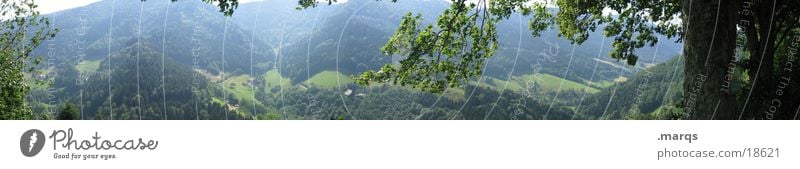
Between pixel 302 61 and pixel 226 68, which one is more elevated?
pixel 302 61

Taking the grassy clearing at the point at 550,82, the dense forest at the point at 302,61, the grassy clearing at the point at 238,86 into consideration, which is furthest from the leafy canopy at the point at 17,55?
the grassy clearing at the point at 550,82

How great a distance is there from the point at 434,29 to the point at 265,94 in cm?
536

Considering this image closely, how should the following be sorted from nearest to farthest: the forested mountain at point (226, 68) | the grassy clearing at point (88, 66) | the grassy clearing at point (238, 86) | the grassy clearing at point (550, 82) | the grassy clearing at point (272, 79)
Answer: the forested mountain at point (226, 68)
the grassy clearing at point (238, 86)
the grassy clearing at point (88, 66)
the grassy clearing at point (272, 79)
the grassy clearing at point (550, 82)

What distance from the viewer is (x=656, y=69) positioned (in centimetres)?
2675

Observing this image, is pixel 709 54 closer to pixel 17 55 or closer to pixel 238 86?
pixel 238 86

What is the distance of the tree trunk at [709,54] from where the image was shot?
29.1 feet

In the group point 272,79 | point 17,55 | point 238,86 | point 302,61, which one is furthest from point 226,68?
point 17,55

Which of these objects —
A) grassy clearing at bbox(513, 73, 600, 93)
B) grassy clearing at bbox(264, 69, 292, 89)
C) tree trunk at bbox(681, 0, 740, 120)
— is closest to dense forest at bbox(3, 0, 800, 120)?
grassy clearing at bbox(264, 69, 292, 89)

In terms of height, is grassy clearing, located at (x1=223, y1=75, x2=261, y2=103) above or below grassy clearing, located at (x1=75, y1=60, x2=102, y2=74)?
below

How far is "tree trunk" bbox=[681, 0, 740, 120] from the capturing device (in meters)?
8.88

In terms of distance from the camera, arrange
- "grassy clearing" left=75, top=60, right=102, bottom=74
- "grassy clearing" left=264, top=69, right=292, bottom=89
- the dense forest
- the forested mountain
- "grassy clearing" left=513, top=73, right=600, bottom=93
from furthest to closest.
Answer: "grassy clearing" left=513, top=73, right=600, bottom=93 < "grassy clearing" left=264, top=69, right=292, bottom=89 < "grassy clearing" left=75, top=60, right=102, bottom=74 < the forested mountain < the dense forest

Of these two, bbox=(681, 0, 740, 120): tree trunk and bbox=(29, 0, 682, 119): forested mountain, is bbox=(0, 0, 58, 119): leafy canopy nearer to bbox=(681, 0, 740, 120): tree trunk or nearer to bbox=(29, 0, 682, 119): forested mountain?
bbox=(29, 0, 682, 119): forested mountain

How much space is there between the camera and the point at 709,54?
8.87 meters

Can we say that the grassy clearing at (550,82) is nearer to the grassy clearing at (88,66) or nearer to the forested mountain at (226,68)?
the forested mountain at (226,68)
